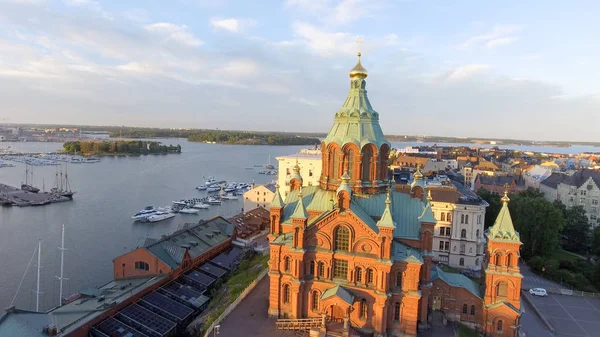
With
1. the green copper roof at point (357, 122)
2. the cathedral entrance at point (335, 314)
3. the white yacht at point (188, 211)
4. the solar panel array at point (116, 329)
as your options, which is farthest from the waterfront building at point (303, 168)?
the cathedral entrance at point (335, 314)

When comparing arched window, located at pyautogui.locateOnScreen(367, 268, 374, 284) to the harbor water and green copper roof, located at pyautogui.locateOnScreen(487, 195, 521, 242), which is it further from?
the harbor water

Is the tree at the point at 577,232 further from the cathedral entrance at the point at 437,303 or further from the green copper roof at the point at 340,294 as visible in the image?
the green copper roof at the point at 340,294

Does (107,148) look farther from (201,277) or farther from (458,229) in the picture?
(458,229)

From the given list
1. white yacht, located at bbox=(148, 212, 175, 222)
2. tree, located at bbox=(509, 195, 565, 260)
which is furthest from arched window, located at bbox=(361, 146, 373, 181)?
white yacht, located at bbox=(148, 212, 175, 222)

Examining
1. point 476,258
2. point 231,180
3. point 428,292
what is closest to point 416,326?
point 428,292

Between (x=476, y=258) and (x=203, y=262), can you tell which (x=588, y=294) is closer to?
(x=476, y=258)
